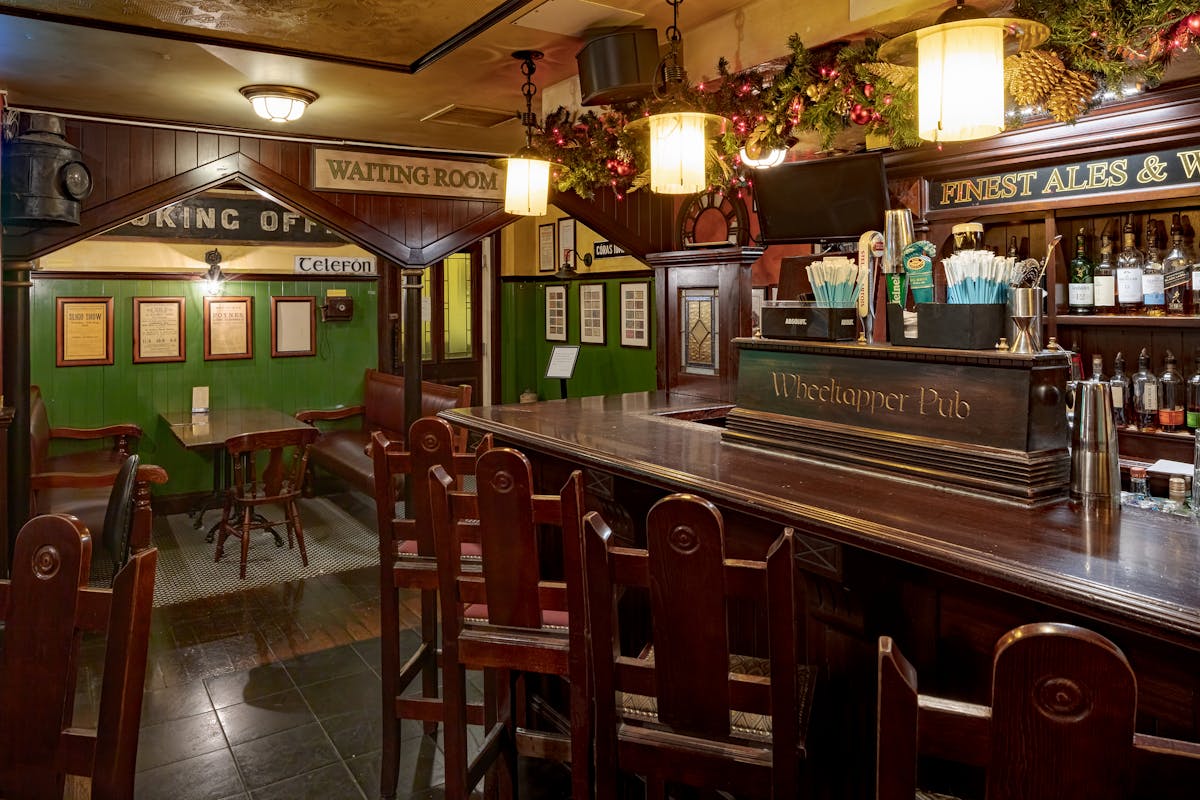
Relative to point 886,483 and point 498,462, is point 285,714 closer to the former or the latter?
point 498,462

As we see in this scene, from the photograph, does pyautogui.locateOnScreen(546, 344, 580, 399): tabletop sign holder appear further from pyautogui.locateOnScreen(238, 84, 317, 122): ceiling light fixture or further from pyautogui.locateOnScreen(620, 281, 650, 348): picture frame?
pyautogui.locateOnScreen(238, 84, 317, 122): ceiling light fixture

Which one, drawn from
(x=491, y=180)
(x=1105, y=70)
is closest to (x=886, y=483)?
(x=1105, y=70)

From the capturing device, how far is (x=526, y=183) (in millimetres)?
3680

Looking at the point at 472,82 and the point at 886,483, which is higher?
the point at 472,82

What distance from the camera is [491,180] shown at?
591 cm

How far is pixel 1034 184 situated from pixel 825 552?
322 cm

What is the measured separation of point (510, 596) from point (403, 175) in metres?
4.27

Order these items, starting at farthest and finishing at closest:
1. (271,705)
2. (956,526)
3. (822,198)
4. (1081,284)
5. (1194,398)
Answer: (822,198), (1081,284), (1194,398), (271,705), (956,526)

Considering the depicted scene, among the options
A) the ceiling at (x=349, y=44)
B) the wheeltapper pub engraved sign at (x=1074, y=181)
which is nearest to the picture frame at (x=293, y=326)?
the ceiling at (x=349, y=44)

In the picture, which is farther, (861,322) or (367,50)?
(367,50)

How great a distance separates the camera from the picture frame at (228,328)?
6922 millimetres

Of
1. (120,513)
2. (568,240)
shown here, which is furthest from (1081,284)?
(568,240)

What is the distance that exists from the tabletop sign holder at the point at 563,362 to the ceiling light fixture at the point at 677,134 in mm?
5371

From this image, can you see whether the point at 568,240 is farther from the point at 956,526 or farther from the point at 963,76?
the point at 956,526
